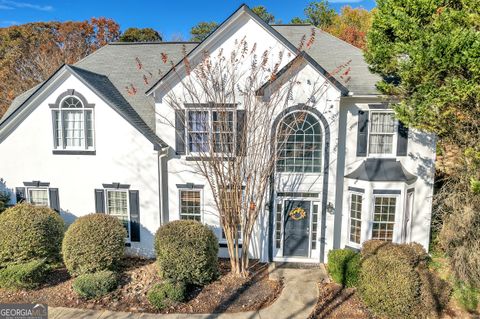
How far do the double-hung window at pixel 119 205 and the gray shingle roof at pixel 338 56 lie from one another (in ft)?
32.9

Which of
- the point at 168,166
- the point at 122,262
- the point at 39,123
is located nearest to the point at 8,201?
the point at 39,123

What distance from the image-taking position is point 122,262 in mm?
11336

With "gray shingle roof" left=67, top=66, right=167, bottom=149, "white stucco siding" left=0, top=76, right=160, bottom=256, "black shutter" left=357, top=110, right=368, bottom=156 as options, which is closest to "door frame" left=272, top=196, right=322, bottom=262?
"black shutter" left=357, top=110, right=368, bottom=156

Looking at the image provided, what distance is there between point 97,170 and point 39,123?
120 inches

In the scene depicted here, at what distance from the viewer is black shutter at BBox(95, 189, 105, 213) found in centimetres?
1183

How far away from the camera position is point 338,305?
8.70 m

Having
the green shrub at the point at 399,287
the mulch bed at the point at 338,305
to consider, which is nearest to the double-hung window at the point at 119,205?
the mulch bed at the point at 338,305

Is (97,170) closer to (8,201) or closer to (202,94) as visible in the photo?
(8,201)

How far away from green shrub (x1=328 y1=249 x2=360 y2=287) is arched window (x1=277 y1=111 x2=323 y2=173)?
3232 millimetres

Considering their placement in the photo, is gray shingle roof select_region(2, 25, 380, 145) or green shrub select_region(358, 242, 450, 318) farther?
gray shingle roof select_region(2, 25, 380, 145)

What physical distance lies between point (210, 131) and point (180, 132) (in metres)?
1.58

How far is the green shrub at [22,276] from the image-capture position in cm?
907

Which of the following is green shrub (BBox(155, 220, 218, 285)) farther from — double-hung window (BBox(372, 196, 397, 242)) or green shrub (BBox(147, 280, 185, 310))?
double-hung window (BBox(372, 196, 397, 242))

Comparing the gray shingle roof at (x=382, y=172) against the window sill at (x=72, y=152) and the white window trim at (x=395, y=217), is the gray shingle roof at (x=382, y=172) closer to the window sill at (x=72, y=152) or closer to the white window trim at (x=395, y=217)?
the white window trim at (x=395, y=217)
